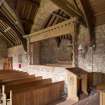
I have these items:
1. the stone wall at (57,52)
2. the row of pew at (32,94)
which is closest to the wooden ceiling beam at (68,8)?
the row of pew at (32,94)

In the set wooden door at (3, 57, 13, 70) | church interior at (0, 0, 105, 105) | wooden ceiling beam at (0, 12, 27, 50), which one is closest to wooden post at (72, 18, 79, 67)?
church interior at (0, 0, 105, 105)

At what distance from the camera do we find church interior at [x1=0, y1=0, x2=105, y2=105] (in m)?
3.82

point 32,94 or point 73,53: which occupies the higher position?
point 73,53

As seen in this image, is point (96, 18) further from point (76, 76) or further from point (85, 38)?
point (76, 76)

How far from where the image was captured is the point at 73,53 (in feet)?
15.8

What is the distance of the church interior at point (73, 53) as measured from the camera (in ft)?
12.5

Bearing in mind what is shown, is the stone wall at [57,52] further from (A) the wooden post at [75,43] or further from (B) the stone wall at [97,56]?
(B) the stone wall at [97,56]

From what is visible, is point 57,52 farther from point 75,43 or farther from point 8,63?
point 75,43

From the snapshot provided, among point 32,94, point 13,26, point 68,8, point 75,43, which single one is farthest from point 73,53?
point 13,26

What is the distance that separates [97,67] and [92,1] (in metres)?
1.97

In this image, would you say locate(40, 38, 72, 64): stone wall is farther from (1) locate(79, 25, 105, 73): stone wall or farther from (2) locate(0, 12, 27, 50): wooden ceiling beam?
(1) locate(79, 25, 105, 73): stone wall

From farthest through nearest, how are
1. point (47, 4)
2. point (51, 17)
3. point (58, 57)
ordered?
point (58, 57), point (51, 17), point (47, 4)

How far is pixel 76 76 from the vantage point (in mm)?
3701

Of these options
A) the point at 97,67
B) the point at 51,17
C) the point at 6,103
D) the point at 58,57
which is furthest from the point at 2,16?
the point at 97,67
